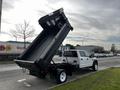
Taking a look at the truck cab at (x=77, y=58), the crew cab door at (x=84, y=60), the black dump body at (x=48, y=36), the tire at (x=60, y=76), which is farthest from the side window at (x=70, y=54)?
the tire at (x=60, y=76)

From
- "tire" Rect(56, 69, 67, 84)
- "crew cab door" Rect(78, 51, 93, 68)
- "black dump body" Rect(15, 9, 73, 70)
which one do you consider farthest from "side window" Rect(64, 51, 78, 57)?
"tire" Rect(56, 69, 67, 84)

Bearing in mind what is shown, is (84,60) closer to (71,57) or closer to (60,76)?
(71,57)

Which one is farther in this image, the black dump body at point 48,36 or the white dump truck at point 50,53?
the black dump body at point 48,36

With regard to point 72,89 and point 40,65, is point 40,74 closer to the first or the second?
point 40,65

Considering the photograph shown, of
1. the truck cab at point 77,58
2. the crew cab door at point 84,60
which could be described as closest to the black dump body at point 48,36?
the truck cab at point 77,58

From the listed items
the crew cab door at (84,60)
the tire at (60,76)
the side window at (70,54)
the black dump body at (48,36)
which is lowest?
the tire at (60,76)

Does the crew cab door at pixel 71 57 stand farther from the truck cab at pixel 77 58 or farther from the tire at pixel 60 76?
the tire at pixel 60 76

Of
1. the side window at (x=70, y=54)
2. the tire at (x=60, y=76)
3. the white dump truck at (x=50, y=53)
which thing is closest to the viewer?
the white dump truck at (x=50, y=53)

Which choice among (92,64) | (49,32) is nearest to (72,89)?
(49,32)

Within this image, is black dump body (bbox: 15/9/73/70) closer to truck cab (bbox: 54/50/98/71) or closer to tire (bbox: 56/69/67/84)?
tire (bbox: 56/69/67/84)

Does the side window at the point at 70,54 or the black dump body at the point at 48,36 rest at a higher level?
the black dump body at the point at 48,36

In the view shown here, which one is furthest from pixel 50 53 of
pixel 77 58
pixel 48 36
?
pixel 77 58

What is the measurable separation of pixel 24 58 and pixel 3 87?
2.32m

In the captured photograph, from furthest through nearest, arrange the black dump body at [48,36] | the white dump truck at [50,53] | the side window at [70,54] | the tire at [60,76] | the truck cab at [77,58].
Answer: the side window at [70,54] → the truck cab at [77,58] → the black dump body at [48,36] → the tire at [60,76] → the white dump truck at [50,53]
